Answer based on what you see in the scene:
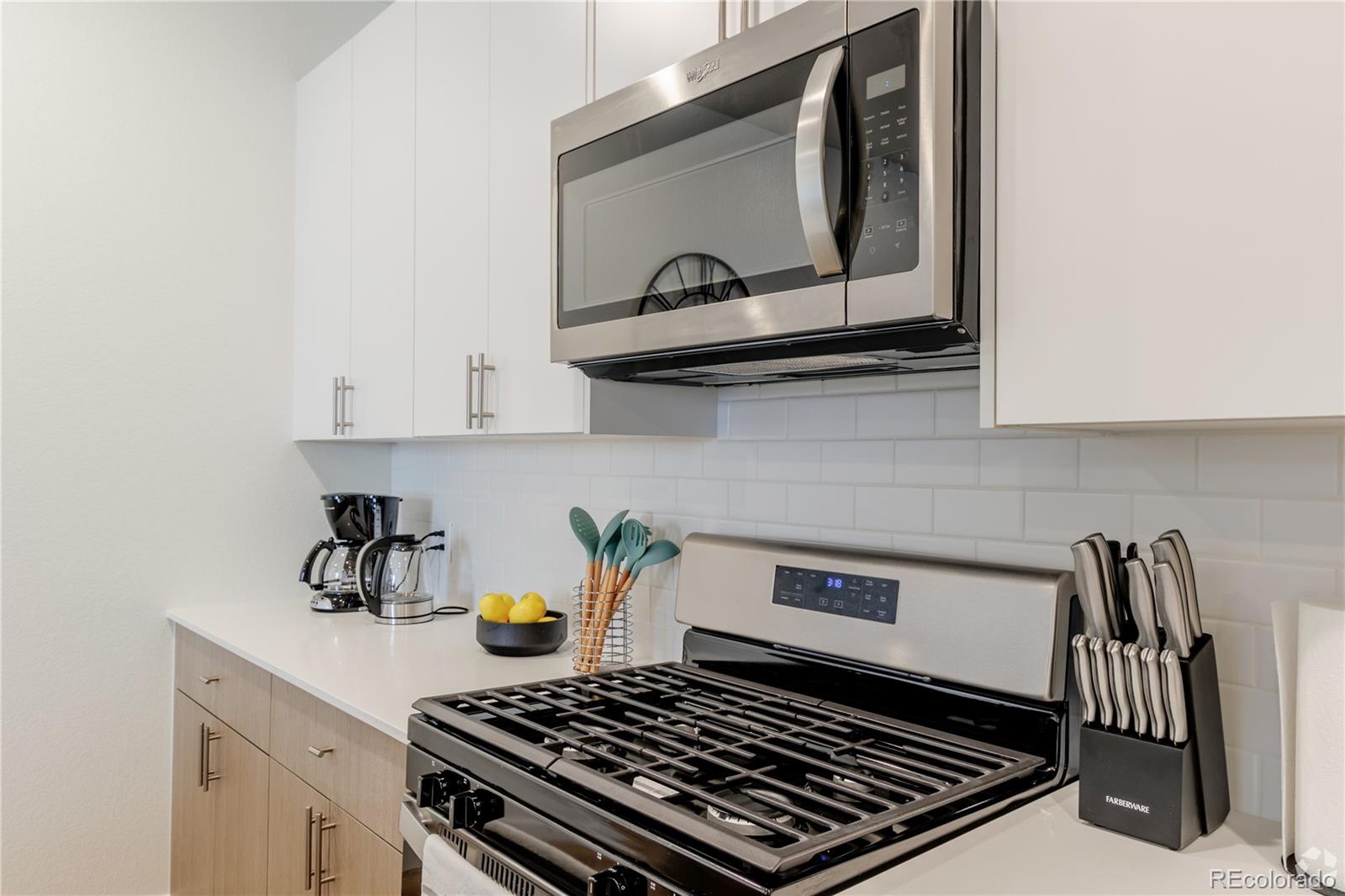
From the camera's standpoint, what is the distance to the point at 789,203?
1.19 metres

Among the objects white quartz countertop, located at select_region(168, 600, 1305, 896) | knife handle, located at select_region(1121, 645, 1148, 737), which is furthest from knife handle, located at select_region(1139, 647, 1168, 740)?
white quartz countertop, located at select_region(168, 600, 1305, 896)

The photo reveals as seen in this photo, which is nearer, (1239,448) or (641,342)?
(1239,448)

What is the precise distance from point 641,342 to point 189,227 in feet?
6.16

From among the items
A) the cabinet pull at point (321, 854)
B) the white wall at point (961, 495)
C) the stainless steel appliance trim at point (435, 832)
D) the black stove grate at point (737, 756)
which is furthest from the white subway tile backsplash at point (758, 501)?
the cabinet pull at point (321, 854)

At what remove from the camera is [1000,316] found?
1.02 meters

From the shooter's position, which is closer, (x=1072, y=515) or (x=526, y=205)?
(x=1072, y=515)

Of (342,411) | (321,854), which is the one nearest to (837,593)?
(321,854)

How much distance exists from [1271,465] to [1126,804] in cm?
44

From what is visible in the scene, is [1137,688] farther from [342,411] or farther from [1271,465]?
[342,411]

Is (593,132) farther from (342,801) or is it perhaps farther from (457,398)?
(342,801)

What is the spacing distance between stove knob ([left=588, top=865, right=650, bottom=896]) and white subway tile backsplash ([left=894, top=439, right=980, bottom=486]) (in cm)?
77

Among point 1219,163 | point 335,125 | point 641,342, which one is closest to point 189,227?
point 335,125

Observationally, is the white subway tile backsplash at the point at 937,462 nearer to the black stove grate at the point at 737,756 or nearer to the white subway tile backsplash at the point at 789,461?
the white subway tile backsplash at the point at 789,461

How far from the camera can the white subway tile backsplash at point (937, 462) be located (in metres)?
1.38
